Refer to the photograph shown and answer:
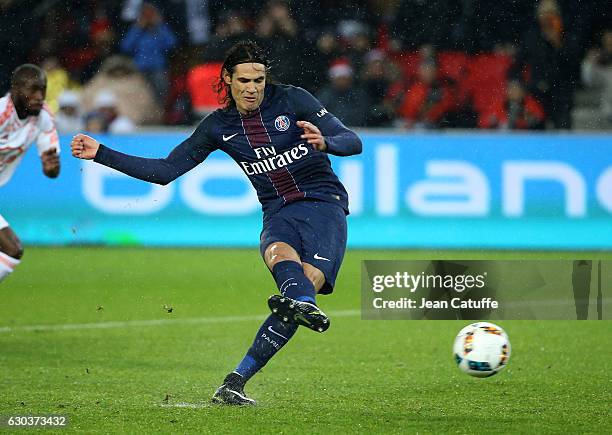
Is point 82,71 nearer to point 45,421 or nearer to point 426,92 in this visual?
point 426,92

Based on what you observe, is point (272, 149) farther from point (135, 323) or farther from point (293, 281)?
point (135, 323)

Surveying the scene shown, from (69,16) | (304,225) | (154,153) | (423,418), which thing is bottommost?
(423,418)

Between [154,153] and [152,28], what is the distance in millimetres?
1787

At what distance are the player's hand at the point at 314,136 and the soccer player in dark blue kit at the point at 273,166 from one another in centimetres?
24

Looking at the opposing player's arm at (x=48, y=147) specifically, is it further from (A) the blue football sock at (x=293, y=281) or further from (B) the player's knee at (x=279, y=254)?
(A) the blue football sock at (x=293, y=281)

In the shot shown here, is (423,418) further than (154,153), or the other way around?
(154,153)

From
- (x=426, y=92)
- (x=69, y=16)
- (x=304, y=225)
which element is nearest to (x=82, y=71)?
(x=69, y=16)

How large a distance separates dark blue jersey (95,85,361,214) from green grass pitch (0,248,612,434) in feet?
3.68

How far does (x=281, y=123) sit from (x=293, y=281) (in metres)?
1.03

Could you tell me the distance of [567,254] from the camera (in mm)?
12992

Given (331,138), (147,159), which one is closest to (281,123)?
(331,138)

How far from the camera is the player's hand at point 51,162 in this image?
337 inches

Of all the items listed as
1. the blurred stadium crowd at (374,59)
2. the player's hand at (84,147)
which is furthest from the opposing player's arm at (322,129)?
the blurred stadium crowd at (374,59)

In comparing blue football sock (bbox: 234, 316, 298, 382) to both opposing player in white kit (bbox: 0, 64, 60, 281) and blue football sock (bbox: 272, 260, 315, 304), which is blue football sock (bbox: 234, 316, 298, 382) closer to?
blue football sock (bbox: 272, 260, 315, 304)
